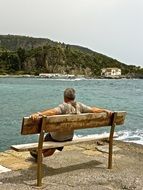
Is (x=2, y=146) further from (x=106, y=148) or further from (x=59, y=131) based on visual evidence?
(x=59, y=131)

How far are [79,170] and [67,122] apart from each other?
3.43 feet

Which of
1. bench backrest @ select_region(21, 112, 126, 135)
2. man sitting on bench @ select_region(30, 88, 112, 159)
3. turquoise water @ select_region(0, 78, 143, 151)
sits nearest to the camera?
bench backrest @ select_region(21, 112, 126, 135)

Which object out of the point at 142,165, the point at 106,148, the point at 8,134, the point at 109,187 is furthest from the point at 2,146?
the point at 109,187

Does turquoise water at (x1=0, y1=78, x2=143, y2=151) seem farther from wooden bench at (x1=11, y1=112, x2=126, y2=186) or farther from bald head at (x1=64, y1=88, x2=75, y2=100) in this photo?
bald head at (x1=64, y1=88, x2=75, y2=100)

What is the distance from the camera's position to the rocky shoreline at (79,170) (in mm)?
6543

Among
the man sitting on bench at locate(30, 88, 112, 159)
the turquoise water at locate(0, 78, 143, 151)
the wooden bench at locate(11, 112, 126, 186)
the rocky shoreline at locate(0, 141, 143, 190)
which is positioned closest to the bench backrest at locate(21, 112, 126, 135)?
the wooden bench at locate(11, 112, 126, 186)

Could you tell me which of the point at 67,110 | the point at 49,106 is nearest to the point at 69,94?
the point at 67,110

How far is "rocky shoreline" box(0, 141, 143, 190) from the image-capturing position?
6543mm

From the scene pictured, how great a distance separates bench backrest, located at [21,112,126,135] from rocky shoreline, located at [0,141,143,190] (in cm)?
82

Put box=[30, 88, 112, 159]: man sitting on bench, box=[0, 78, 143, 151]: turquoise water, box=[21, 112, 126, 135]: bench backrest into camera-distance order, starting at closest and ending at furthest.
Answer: box=[21, 112, 126, 135]: bench backrest
box=[30, 88, 112, 159]: man sitting on bench
box=[0, 78, 143, 151]: turquoise water

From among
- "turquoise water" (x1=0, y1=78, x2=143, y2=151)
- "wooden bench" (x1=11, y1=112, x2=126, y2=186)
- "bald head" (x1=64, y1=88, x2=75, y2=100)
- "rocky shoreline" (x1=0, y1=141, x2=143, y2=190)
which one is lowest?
"turquoise water" (x1=0, y1=78, x2=143, y2=151)

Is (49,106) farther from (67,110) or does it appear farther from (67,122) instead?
(67,122)

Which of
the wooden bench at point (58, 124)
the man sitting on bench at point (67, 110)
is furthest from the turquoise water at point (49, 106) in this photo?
the man sitting on bench at point (67, 110)

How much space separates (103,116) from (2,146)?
10.4 m
